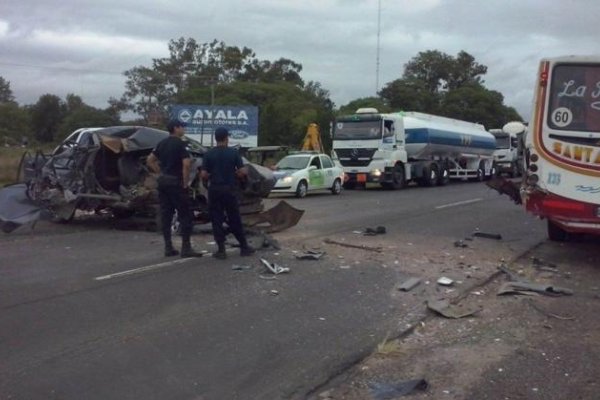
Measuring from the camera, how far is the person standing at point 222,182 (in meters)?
10.0

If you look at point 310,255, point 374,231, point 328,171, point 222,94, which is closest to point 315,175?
point 328,171

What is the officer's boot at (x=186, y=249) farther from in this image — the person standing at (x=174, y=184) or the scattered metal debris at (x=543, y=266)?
the scattered metal debris at (x=543, y=266)

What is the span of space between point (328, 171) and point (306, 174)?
57.2 inches

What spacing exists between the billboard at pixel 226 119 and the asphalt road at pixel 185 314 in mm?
29240

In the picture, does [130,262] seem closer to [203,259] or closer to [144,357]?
[203,259]

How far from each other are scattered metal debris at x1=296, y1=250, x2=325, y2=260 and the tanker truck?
1729 centimetres

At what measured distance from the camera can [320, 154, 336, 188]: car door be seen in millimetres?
25703

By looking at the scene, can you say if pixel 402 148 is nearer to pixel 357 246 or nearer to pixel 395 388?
pixel 357 246

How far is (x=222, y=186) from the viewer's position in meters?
10.0

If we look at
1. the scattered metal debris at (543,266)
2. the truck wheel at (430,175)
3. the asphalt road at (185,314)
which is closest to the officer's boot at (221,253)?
the asphalt road at (185,314)

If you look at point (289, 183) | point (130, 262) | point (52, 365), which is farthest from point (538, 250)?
point (289, 183)

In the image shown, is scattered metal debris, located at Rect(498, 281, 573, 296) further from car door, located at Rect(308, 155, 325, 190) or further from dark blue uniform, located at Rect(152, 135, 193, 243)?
car door, located at Rect(308, 155, 325, 190)

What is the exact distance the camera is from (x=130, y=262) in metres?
9.79

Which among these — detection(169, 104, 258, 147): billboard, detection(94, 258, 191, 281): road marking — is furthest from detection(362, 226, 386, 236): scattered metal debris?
detection(169, 104, 258, 147): billboard
